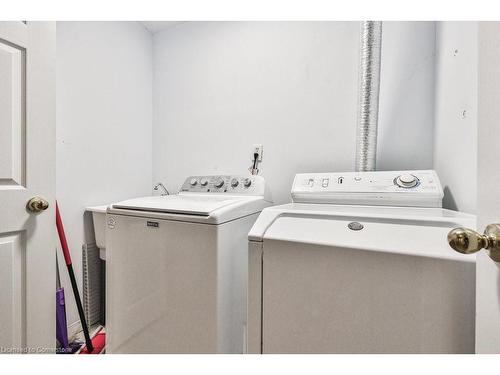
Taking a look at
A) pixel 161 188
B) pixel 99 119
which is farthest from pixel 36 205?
pixel 161 188

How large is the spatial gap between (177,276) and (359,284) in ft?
2.52

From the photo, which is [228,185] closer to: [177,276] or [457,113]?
[177,276]

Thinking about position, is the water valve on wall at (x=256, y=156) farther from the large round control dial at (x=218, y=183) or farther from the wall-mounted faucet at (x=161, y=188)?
the wall-mounted faucet at (x=161, y=188)

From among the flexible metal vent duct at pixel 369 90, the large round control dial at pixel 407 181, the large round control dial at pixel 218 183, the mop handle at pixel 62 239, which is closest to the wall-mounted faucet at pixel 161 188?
the large round control dial at pixel 218 183

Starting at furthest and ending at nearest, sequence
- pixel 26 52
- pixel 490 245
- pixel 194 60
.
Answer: pixel 194 60 → pixel 26 52 → pixel 490 245

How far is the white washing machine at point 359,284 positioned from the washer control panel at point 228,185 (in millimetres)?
573

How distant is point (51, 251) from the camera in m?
1.12

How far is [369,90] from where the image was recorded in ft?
4.29

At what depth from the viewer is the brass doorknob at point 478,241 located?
0.41 metres

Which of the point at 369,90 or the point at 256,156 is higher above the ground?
the point at 369,90

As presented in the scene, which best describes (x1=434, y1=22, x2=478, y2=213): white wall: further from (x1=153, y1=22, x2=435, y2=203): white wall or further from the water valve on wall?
the water valve on wall

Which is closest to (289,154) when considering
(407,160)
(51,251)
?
(407,160)

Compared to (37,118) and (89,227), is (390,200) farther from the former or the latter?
(89,227)
